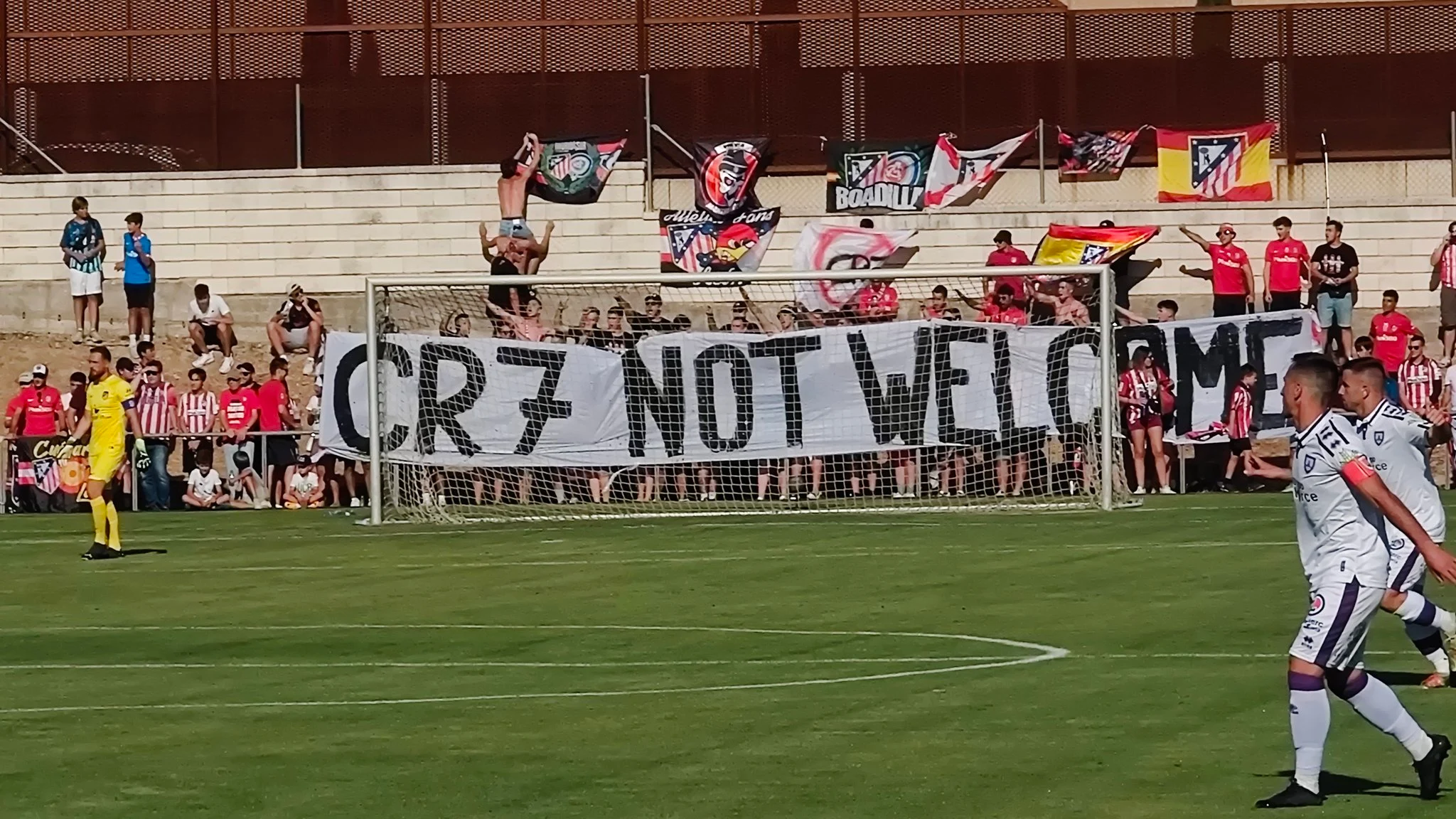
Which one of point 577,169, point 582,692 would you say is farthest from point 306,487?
point 582,692

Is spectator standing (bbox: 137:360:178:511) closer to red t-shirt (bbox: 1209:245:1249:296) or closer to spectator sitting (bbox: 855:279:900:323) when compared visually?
spectator sitting (bbox: 855:279:900:323)

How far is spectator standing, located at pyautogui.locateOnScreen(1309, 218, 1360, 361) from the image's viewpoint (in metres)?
28.9

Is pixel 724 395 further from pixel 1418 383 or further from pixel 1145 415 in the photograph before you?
pixel 1418 383

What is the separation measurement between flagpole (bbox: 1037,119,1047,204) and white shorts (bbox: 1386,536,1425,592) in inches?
883

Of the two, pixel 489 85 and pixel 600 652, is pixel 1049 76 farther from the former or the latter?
pixel 600 652

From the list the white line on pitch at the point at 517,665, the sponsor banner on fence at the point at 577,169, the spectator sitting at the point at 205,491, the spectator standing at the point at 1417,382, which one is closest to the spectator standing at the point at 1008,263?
the spectator standing at the point at 1417,382

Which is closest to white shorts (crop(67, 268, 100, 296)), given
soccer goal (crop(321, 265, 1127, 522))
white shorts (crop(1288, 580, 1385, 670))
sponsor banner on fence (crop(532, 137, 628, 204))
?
sponsor banner on fence (crop(532, 137, 628, 204))

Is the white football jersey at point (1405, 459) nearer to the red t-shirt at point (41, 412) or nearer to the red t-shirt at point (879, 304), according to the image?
the red t-shirt at point (879, 304)

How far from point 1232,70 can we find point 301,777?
88.1ft

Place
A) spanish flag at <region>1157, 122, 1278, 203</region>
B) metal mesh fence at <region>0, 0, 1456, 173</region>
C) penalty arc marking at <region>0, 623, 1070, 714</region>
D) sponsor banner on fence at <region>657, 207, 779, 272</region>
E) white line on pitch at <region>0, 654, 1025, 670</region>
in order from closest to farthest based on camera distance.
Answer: penalty arc marking at <region>0, 623, 1070, 714</region> → white line on pitch at <region>0, 654, 1025, 670</region> → sponsor banner on fence at <region>657, 207, 779, 272</region> → spanish flag at <region>1157, 122, 1278, 203</region> → metal mesh fence at <region>0, 0, 1456, 173</region>

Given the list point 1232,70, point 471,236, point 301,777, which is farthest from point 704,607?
point 1232,70

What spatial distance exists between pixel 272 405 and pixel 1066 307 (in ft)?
28.1

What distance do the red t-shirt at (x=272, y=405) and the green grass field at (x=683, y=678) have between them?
197 inches

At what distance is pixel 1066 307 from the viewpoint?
84.6ft
